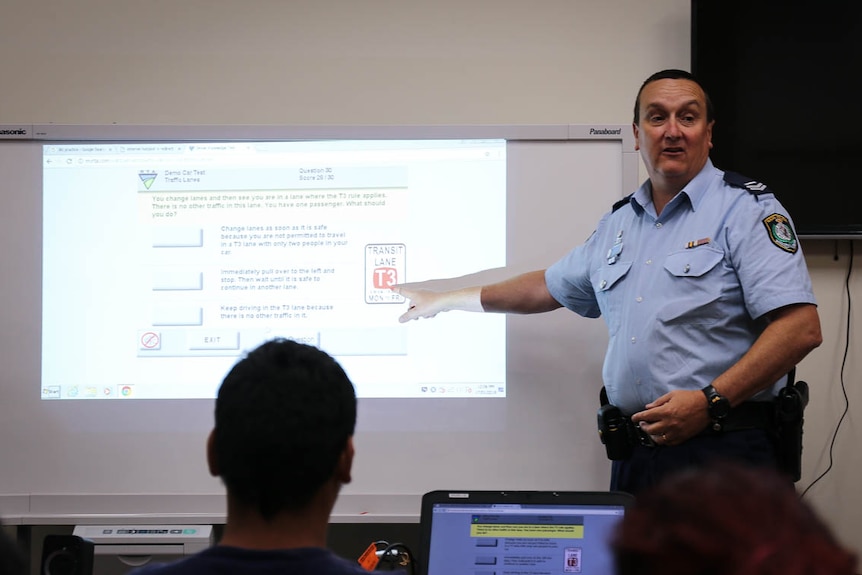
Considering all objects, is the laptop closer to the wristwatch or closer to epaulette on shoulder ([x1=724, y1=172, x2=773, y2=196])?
the wristwatch

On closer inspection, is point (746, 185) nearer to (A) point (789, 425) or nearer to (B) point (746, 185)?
(B) point (746, 185)

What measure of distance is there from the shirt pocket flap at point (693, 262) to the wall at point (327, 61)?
3.24 ft

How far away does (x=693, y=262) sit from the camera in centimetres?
201

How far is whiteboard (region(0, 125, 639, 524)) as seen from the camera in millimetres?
2516

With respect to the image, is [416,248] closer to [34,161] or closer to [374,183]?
[374,183]

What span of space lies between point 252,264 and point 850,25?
2.05 m

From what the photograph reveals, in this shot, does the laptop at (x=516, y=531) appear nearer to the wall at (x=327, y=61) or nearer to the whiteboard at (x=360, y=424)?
the whiteboard at (x=360, y=424)

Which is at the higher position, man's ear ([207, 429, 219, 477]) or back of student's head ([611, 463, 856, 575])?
back of student's head ([611, 463, 856, 575])

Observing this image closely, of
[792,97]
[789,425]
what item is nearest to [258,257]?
[789,425]

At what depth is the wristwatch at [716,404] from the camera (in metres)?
1.85

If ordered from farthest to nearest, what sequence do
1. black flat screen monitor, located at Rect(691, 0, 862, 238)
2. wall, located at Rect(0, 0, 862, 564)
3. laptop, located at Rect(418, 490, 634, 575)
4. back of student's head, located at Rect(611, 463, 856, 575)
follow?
wall, located at Rect(0, 0, 862, 564), black flat screen monitor, located at Rect(691, 0, 862, 238), laptop, located at Rect(418, 490, 634, 575), back of student's head, located at Rect(611, 463, 856, 575)

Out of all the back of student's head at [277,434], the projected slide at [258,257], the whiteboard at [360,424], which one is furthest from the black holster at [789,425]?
the back of student's head at [277,434]

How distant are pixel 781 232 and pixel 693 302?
26cm

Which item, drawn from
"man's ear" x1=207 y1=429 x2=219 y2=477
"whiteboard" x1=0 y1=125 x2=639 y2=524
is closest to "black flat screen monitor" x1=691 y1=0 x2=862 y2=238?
"whiteboard" x1=0 y1=125 x2=639 y2=524
